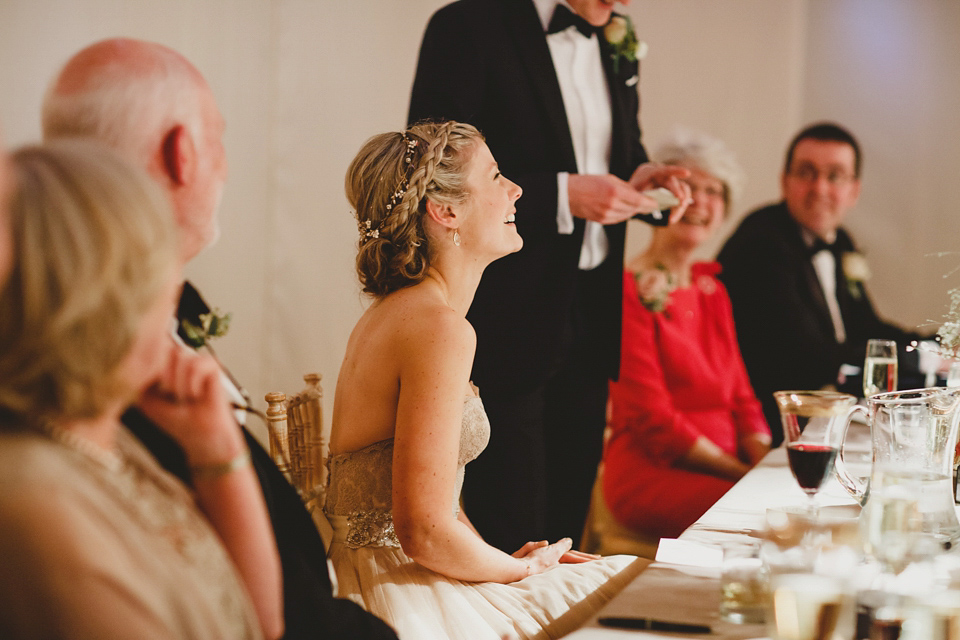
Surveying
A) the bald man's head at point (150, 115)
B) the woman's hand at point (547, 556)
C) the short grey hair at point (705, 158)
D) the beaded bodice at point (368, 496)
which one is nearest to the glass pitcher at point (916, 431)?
the woman's hand at point (547, 556)

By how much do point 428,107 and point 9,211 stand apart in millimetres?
1407

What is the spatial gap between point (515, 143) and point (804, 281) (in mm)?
2009

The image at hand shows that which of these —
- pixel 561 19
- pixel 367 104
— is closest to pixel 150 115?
pixel 561 19

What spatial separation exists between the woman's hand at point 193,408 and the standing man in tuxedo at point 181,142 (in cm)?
17

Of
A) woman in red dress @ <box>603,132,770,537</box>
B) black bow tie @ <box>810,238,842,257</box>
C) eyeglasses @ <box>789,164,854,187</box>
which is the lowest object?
woman in red dress @ <box>603,132,770,537</box>

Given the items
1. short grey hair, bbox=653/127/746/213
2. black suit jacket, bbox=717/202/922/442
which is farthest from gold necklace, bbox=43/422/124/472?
black suit jacket, bbox=717/202/922/442

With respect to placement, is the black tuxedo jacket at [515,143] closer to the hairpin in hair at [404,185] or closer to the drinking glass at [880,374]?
the hairpin in hair at [404,185]

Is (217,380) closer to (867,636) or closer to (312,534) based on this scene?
(312,534)

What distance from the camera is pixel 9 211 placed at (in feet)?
2.07

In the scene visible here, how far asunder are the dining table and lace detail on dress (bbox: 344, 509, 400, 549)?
0.43m

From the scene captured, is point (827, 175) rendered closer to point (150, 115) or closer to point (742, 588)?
point (742, 588)

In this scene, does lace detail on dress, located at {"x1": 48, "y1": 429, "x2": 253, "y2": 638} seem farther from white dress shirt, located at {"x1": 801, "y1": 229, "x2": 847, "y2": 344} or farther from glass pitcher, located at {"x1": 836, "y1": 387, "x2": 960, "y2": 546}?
white dress shirt, located at {"x1": 801, "y1": 229, "x2": 847, "y2": 344}

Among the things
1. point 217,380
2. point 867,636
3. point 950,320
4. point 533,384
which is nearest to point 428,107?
point 533,384

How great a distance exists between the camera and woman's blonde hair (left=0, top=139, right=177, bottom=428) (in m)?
0.63
